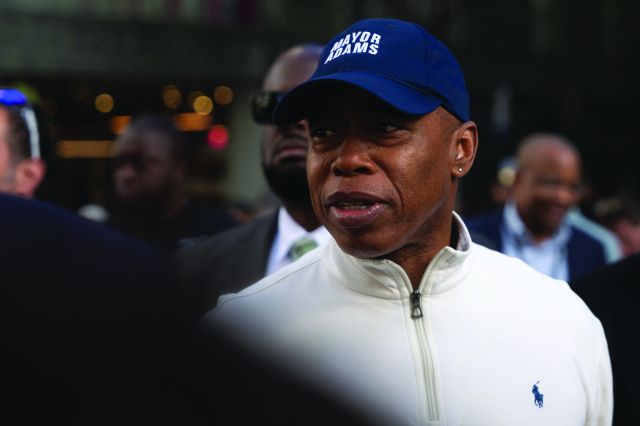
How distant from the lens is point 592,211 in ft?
36.0

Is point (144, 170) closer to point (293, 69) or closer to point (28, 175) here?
point (28, 175)

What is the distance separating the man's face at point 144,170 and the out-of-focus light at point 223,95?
12733 millimetres

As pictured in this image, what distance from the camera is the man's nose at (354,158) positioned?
6.86ft

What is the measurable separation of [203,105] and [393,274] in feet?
55.7

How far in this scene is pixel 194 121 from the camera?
18.7 metres

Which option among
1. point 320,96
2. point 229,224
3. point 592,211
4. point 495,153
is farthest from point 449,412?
point 495,153

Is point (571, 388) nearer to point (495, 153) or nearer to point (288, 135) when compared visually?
point (288, 135)

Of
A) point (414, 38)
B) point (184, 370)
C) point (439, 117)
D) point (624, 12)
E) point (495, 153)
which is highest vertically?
point (624, 12)

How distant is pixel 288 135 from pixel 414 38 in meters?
1.32

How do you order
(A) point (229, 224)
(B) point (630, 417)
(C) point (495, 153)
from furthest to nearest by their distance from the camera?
(C) point (495, 153)
(A) point (229, 224)
(B) point (630, 417)

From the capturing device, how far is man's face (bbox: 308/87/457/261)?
2100 mm

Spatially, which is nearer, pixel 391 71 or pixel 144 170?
pixel 391 71

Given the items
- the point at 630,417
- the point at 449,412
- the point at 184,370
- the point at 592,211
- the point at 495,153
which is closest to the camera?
the point at 184,370

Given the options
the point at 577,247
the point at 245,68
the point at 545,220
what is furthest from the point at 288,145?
the point at 245,68
